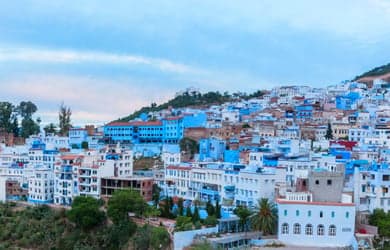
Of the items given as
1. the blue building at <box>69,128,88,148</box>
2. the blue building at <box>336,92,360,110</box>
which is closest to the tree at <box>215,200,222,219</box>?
the blue building at <box>69,128,88,148</box>

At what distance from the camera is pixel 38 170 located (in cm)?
3928

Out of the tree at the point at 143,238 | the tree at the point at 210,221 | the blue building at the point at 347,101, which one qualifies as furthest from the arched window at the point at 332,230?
the blue building at the point at 347,101

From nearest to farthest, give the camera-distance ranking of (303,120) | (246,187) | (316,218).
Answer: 1. (316,218)
2. (246,187)
3. (303,120)

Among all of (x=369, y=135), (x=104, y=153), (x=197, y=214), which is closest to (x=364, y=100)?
(x=369, y=135)

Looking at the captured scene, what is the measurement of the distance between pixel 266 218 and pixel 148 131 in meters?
25.3

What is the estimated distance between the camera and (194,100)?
75.6 meters

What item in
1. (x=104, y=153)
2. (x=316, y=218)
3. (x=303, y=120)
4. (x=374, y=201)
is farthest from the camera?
(x=303, y=120)

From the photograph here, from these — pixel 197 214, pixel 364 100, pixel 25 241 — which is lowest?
pixel 25 241

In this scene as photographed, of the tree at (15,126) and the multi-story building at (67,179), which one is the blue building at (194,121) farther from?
the tree at (15,126)

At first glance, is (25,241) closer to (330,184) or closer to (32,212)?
(32,212)

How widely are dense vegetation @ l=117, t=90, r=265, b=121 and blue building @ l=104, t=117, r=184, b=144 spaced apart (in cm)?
1815

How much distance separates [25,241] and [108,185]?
5760 mm

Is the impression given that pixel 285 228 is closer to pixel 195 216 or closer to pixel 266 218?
pixel 266 218

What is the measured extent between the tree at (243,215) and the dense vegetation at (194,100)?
44032 mm
